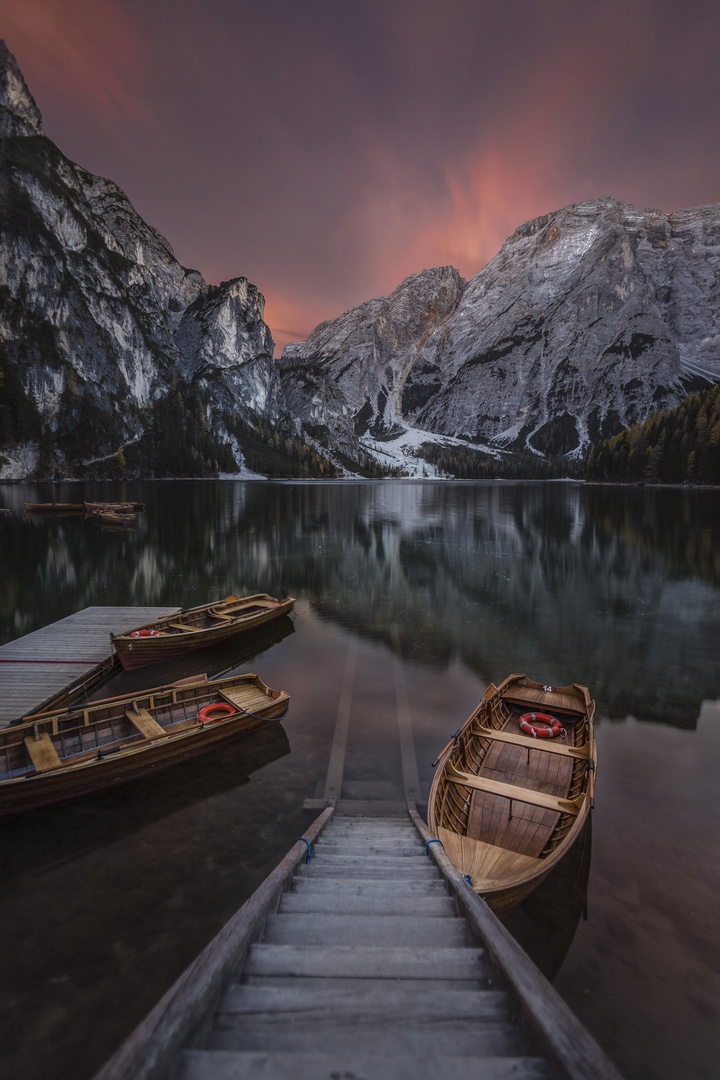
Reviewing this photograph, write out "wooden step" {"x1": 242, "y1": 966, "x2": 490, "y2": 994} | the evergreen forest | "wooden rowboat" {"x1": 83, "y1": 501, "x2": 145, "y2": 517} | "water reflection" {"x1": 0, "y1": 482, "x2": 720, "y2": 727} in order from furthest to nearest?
the evergreen forest < "wooden rowboat" {"x1": 83, "y1": 501, "x2": 145, "y2": 517} < "water reflection" {"x1": 0, "y1": 482, "x2": 720, "y2": 727} < "wooden step" {"x1": 242, "y1": 966, "x2": 490, "y2": 994}

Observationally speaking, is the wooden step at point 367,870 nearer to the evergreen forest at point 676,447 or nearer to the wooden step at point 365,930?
the wooden step at point 365,930

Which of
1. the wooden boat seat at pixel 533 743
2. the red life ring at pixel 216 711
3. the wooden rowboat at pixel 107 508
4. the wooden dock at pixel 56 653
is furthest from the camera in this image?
the wooden rowboat at pixel 107 508

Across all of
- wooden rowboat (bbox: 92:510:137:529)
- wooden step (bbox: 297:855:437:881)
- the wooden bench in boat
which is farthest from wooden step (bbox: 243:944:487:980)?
wooden rowboat (bbox: 92:510:137:529)

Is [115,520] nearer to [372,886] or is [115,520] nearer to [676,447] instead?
[372,886]

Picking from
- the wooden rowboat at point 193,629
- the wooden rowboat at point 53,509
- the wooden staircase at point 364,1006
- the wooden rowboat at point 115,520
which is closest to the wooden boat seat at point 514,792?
the wooden staircase at point 364,1006

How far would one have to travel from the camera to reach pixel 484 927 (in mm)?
5145

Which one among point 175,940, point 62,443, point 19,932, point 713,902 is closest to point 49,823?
point 19,932

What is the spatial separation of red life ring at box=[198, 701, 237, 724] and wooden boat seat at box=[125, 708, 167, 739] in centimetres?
135

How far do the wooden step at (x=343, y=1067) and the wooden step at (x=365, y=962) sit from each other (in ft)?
3.85

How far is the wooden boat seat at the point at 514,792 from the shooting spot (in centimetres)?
1020

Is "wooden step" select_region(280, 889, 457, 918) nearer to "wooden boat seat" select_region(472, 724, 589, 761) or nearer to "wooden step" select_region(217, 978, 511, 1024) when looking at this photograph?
"wooden step" select_region(217, 978, 511, 1024)

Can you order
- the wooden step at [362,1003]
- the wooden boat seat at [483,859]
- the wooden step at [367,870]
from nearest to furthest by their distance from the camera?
the wooden step at [362,1003], the wooden step at [367,870], the wooden boat seat at [483,859]

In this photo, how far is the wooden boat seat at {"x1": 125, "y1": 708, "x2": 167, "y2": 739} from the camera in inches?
527

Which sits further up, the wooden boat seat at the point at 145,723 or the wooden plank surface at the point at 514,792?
the wooden plank surface at the point at 514,792
